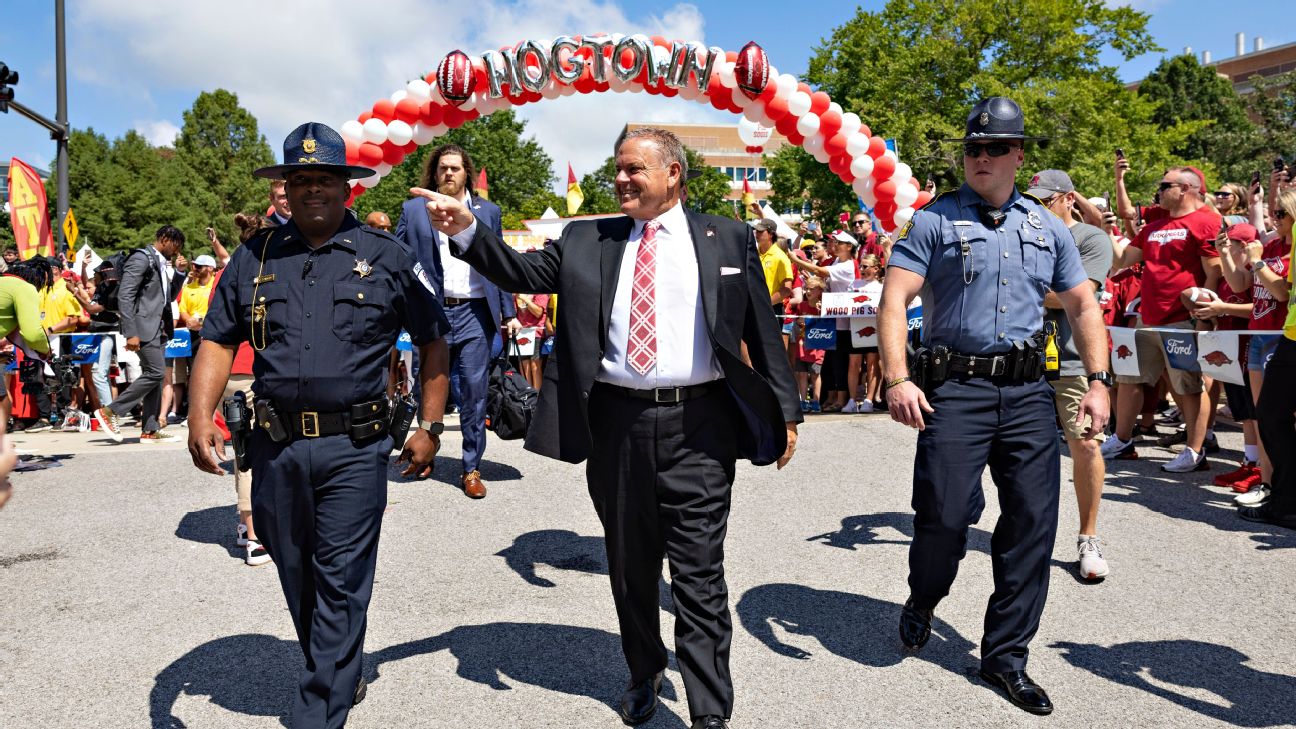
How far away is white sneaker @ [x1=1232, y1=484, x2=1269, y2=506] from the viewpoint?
6574mm

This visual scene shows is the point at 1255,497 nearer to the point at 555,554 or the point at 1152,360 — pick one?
the point at 1152,360

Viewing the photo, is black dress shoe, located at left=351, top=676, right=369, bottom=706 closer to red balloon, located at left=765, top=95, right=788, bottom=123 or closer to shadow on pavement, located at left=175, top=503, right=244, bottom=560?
shadow on pavement, located at left=175, top=503, right=244, bottom=560

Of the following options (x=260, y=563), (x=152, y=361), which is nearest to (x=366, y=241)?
(x=260, y=563)

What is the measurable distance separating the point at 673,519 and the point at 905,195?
8.64m

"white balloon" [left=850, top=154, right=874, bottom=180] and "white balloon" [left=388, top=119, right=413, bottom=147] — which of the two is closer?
"white balloon" [left=388, top=119, right=413, bottom=147]

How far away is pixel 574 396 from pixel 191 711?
1.89m

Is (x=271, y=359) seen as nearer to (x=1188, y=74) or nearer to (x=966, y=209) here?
(x=966, y=209)

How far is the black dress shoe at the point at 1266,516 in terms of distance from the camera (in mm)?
5574

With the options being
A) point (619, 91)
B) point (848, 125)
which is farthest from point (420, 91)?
point (848, 125)

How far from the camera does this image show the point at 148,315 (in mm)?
10312

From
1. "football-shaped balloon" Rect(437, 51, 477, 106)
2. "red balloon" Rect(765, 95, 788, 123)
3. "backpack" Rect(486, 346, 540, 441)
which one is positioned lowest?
"backpack" Rect(486, 346, 540, 441)

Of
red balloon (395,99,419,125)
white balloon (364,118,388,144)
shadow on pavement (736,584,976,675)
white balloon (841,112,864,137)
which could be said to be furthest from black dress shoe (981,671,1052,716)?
white balloon (364,118,388,144)

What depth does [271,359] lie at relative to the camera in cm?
339

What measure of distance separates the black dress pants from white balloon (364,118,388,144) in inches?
315
